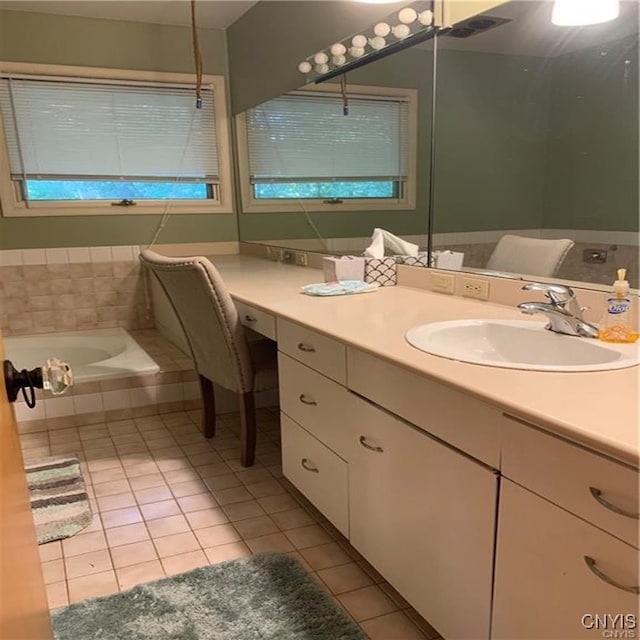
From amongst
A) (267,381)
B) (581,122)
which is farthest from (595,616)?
(267,381)

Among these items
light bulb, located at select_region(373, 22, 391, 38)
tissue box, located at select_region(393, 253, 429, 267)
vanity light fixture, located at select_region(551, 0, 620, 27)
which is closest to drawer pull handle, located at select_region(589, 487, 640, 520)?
vanity light fixture, located at select_region(551, 0, 620, 27)

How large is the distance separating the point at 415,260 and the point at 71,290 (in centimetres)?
261

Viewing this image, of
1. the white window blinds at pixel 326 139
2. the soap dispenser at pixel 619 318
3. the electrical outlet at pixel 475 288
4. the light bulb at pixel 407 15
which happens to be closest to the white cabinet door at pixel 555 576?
the soap dispenser at pixel 619 318

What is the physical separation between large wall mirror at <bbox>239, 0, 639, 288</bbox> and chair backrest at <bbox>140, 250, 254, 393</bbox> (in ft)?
2.76

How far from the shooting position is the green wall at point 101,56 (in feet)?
11.4

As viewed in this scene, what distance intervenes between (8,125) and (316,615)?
11.3 feet

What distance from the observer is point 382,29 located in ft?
7.62

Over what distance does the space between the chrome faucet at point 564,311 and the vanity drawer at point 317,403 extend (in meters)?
0.55

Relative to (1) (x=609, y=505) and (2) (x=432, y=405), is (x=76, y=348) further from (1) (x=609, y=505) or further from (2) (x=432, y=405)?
(1) (x=609, y=505)

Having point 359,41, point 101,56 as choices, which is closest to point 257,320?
point 359,41

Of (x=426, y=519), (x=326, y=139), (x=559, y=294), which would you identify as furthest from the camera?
(x=326, y=139)

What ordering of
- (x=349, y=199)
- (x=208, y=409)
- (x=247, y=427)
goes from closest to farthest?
(x=247, y=427), (x=208, y=409), (x=349, y=199)

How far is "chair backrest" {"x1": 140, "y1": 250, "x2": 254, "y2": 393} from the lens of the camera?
6.98ft

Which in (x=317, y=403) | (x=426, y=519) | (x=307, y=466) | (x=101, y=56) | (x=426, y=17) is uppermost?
(x=101, y=56)
